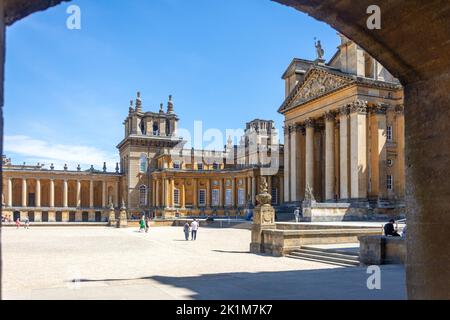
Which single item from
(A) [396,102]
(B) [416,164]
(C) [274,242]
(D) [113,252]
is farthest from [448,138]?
(A) [396,102]

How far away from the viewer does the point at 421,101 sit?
5680 mm

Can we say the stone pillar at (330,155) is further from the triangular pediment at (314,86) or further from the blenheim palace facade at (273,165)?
the triangular pediment at (314,86)

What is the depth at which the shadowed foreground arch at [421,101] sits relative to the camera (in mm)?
5094

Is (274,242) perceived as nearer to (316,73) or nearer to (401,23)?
(401,23)

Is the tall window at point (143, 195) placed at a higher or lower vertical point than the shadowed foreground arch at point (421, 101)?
lower

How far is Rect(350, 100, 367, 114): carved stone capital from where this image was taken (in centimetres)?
4009

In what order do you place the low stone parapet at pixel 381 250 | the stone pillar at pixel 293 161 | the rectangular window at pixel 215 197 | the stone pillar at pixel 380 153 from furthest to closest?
1. the rectangular window at pixel 215 197
2. the stone pillar at pixel 293 161
3. the stone pillar at pixel 380 153
4. the low stone parapet at pixel 381 250

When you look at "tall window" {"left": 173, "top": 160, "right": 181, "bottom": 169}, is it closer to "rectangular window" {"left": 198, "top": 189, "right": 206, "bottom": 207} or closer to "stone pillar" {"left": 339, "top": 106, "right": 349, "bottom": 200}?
"rectangular window" {"left": 198, "top": 189, "right": 206, "bottom": 207}

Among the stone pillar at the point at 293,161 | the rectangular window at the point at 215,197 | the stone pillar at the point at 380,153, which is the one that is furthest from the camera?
the rectangular window at the point at 215,197

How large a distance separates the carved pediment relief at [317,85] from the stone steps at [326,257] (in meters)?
27.6

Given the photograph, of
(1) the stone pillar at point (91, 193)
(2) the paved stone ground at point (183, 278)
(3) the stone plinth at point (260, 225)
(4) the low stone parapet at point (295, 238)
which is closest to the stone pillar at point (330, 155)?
(4) the low stone parapet at point (295, 238)

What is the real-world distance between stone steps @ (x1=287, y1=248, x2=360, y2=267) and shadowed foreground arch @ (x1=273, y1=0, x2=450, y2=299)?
9.34 meters

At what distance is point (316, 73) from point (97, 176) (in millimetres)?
46928

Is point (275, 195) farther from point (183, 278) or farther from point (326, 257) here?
point (183, 278)
